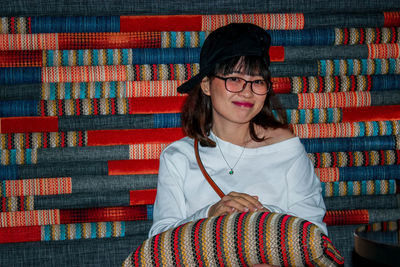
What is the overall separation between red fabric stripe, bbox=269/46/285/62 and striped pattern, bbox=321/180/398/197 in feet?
1.77

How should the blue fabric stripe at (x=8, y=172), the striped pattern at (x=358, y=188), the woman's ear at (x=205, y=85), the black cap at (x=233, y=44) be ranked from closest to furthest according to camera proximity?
the black cap at (x=233, y=44), the woman's ear at (x=205, y=85), the blue fabric stripe at (x=8, y=172), the striped pattern at (x=358, y=188)

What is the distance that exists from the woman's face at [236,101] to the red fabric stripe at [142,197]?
0.49 m

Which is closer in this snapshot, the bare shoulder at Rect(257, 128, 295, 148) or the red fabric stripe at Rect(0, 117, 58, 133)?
the bare shoulder at Rect(257, 128, 295, 148)

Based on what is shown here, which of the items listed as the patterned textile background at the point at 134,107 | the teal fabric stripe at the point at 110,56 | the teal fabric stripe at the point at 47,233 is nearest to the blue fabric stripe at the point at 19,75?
the patterned textile background at the point at 134,107

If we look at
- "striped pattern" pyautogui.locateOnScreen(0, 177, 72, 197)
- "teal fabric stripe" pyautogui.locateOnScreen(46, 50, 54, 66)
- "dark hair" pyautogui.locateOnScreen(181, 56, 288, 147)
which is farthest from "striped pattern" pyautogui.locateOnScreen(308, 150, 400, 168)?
"teal fabric stripe" pyautogui.locateOnScreen(46, 50, 54, 66)

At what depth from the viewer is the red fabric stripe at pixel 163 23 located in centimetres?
169

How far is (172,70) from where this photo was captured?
1.69m

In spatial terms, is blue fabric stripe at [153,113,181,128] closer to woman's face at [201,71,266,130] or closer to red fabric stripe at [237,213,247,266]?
woman's face at [201,71,266,130]

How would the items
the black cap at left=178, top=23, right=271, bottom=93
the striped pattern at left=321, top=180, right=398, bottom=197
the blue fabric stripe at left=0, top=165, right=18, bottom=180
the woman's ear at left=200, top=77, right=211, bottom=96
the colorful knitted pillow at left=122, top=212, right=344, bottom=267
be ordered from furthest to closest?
the striped pattern at left=321, top=180, right=398, bottom=197 < the blue fabric stripe at left=0, top=165, right=18, bottom=180 < the woman's ear at left=200, top=77, right=211, bottom=96 < the black cap at left=178, top=23, right=271, bottom=93 < the colorful knitted pillow at left=122, top=212, right=344, bottom=267

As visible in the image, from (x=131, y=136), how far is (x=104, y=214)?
32 cm

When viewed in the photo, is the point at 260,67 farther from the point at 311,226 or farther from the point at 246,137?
the point at 311,226

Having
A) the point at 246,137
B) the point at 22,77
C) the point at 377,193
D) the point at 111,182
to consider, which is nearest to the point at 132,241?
the point at 111,182

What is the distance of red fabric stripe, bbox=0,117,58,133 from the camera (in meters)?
1.65

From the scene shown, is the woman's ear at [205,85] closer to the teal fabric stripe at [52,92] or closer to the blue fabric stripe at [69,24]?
the blue fabric stripe at [69,24]
